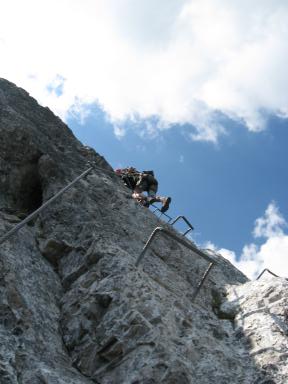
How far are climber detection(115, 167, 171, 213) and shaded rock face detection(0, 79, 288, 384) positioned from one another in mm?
3315

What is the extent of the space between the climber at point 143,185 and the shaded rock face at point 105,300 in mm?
3315

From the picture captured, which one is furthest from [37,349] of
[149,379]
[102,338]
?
[149,379]

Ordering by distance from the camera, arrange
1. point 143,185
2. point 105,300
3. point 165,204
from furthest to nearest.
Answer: point 143,185 → point 165,204 → point 105,300

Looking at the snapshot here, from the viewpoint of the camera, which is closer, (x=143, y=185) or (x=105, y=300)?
(x=105, y=300)

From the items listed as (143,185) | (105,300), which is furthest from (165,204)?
(105,300)

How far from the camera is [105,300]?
1095 centimetres

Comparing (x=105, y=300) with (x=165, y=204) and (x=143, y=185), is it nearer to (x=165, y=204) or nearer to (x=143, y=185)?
(x=165, y=204)

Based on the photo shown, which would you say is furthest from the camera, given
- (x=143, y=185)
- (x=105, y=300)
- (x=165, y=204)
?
(x=143, y=185)

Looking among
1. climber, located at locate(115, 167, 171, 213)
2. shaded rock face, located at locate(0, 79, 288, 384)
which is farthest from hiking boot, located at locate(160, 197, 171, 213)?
shaded rock face, located at locate(0, 79, 288, 384)

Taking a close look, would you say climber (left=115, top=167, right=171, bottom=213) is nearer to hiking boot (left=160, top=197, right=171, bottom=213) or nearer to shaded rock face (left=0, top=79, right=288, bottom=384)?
hiking boot (left=160, top=197, right=171, bottom=213)

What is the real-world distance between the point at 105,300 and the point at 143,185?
467 inches

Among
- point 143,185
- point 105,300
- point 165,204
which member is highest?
point 143,185

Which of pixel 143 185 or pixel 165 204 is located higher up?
pixel 143 185

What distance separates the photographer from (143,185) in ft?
73.7
